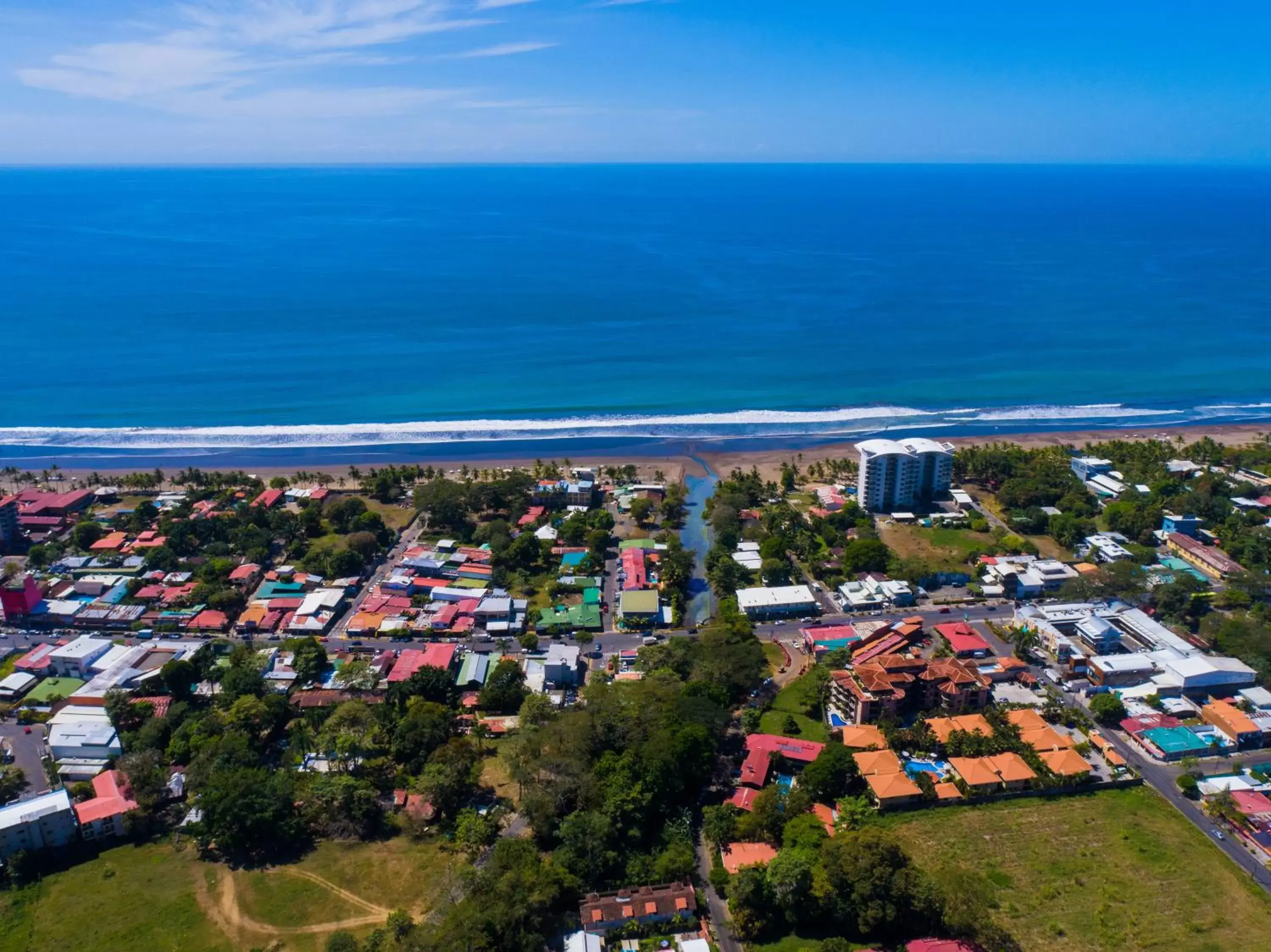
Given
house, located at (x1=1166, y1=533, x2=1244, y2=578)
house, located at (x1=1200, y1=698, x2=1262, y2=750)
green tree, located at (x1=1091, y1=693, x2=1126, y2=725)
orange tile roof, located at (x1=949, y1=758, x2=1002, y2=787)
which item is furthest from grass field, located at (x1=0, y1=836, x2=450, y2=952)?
house, located at (x1=1166, y1=533, x2=1244, y2=578)

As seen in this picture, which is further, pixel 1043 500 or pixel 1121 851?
pixel 1043 500

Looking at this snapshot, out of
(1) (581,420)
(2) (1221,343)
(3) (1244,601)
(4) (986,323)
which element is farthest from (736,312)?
(3) (1244,601)

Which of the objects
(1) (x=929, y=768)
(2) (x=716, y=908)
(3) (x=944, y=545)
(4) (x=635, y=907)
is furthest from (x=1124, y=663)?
(4) (x=635, y=907)

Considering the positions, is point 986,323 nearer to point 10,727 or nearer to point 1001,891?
point 1001,891

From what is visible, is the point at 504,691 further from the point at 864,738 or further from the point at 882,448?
the point at 882,448

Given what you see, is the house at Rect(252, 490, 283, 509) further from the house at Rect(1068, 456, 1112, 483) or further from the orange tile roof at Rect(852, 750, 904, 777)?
the house at Rect(1068, 456, 1112, 483)
